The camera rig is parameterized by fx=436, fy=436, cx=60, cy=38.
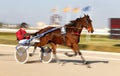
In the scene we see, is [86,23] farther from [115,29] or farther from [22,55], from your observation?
[115,29]

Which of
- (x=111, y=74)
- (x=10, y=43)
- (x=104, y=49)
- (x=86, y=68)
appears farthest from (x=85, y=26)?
(x=10, y=43)

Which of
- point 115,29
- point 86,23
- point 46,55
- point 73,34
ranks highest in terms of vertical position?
point 86,23

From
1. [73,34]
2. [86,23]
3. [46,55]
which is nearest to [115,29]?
[46,55]

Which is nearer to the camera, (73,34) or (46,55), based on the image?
(73,34)

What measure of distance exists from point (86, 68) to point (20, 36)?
288 cm

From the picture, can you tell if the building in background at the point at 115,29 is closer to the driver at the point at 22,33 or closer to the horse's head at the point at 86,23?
the horse's head at the point at 86,23

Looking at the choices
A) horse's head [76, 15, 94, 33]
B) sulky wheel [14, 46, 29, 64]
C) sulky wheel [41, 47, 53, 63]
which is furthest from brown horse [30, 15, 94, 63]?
sulky wheel [14, 46, 29, 64]

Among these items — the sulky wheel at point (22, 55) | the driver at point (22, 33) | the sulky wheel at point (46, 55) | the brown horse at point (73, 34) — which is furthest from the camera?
the sulky wheel at point (46, 55)

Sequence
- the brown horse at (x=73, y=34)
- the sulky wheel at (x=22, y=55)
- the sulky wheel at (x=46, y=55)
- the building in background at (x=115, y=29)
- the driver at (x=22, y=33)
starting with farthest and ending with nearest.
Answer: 1. the building in background at (x=115, y=29)
2. the sulky wheel at (x=46, y=55)
3. the sulky wheel at (x=22, y=55)
4. the driver at (x=22, y=33)
5. the brown horse at (x=73, y=34)

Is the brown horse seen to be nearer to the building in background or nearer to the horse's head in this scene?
the horse's head

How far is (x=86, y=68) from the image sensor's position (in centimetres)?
1446

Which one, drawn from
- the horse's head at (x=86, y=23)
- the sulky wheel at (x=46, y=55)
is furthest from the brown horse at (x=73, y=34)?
the sulky wheel at (x=46, y=55)

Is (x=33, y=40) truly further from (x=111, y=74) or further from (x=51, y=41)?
(x=111, y=74)

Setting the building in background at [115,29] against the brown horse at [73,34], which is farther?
the building in background at [115,29]
